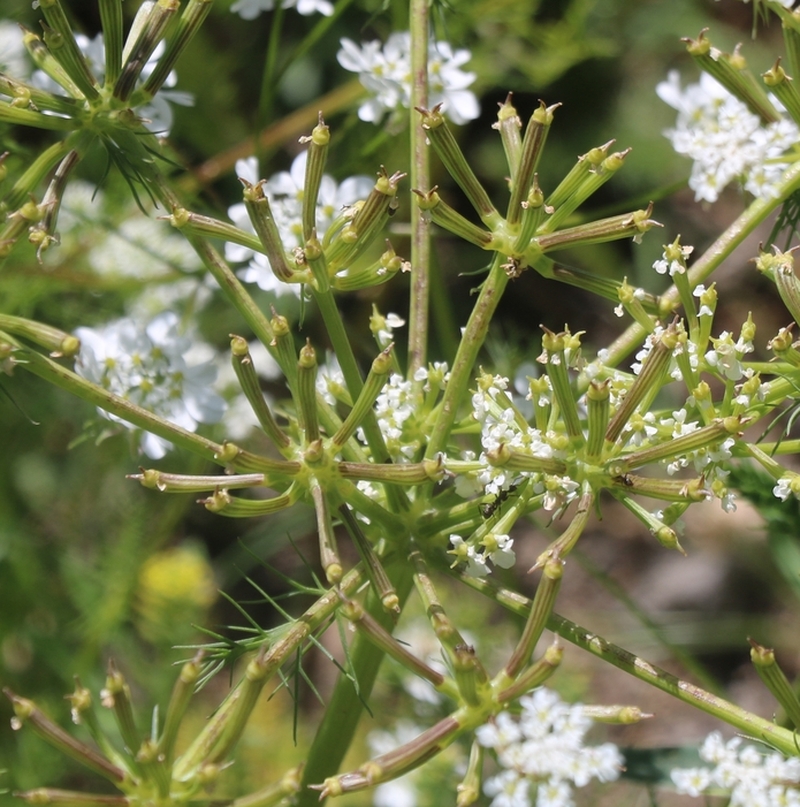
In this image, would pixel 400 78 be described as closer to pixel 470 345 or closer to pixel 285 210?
pixel 285 210

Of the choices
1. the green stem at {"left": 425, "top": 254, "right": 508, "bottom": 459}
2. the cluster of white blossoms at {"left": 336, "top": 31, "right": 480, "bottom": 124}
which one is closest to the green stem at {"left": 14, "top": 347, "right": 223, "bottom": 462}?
the green stem at {"left": 425, "top": 254, "right": 508, "bottom": 459}

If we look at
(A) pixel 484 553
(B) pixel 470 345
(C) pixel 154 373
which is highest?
(B) pixel 470 345

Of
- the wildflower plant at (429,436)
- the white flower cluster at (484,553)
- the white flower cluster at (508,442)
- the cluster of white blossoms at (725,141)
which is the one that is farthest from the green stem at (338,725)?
the cluster of white blossoms at (725,141)

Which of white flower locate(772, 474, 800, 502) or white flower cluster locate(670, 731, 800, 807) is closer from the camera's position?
white flower cluster locate(670, 731, 800, 807)

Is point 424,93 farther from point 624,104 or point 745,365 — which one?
point 624,104

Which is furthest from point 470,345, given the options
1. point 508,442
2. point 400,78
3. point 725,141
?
point 400,78

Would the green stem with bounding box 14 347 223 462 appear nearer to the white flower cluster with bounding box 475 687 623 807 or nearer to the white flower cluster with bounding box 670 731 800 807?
the white flower cluster with bounding box 475 687 623 807

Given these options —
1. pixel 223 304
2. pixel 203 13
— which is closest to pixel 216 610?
pixel 223 304
